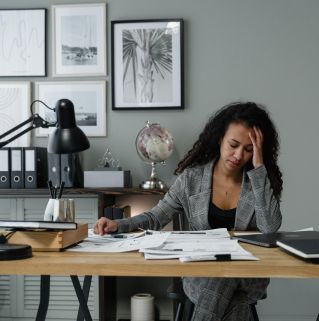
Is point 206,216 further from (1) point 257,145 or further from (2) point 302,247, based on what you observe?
(2) point 302,247

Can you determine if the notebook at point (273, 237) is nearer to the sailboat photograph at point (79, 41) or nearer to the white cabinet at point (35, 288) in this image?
the white cabinet at point (35, 288)

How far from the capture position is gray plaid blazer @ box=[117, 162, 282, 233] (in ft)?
6.07

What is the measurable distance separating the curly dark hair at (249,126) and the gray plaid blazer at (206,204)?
0.10 meters

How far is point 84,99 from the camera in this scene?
3.28 m

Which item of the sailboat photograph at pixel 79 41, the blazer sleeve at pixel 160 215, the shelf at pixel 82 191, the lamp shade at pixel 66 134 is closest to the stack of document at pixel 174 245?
the blazer sleeve at pixel 160 215

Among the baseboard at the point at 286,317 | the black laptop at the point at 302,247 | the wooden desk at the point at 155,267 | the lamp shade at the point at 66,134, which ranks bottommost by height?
the baseboard at the point at 286,317

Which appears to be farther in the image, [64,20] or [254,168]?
[64,20]

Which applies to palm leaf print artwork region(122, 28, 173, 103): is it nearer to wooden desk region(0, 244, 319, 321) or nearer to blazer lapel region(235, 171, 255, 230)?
blazer lapel region(235, 171, 255, 230)

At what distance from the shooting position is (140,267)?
1023 mm

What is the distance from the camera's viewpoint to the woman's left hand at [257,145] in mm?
1996

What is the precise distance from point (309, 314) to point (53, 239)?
242 centimetres

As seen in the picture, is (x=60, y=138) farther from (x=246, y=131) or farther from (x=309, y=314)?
(x=309, y=314)

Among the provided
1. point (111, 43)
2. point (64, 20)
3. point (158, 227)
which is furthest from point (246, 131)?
point (64, 20)

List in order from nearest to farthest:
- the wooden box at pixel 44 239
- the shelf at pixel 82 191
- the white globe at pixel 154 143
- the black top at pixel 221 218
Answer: the wooden box at pixel 44 239 → the black top at pixel 221 218 → the shelf at pixel 82 191 → the white globe at pixel 154 143
